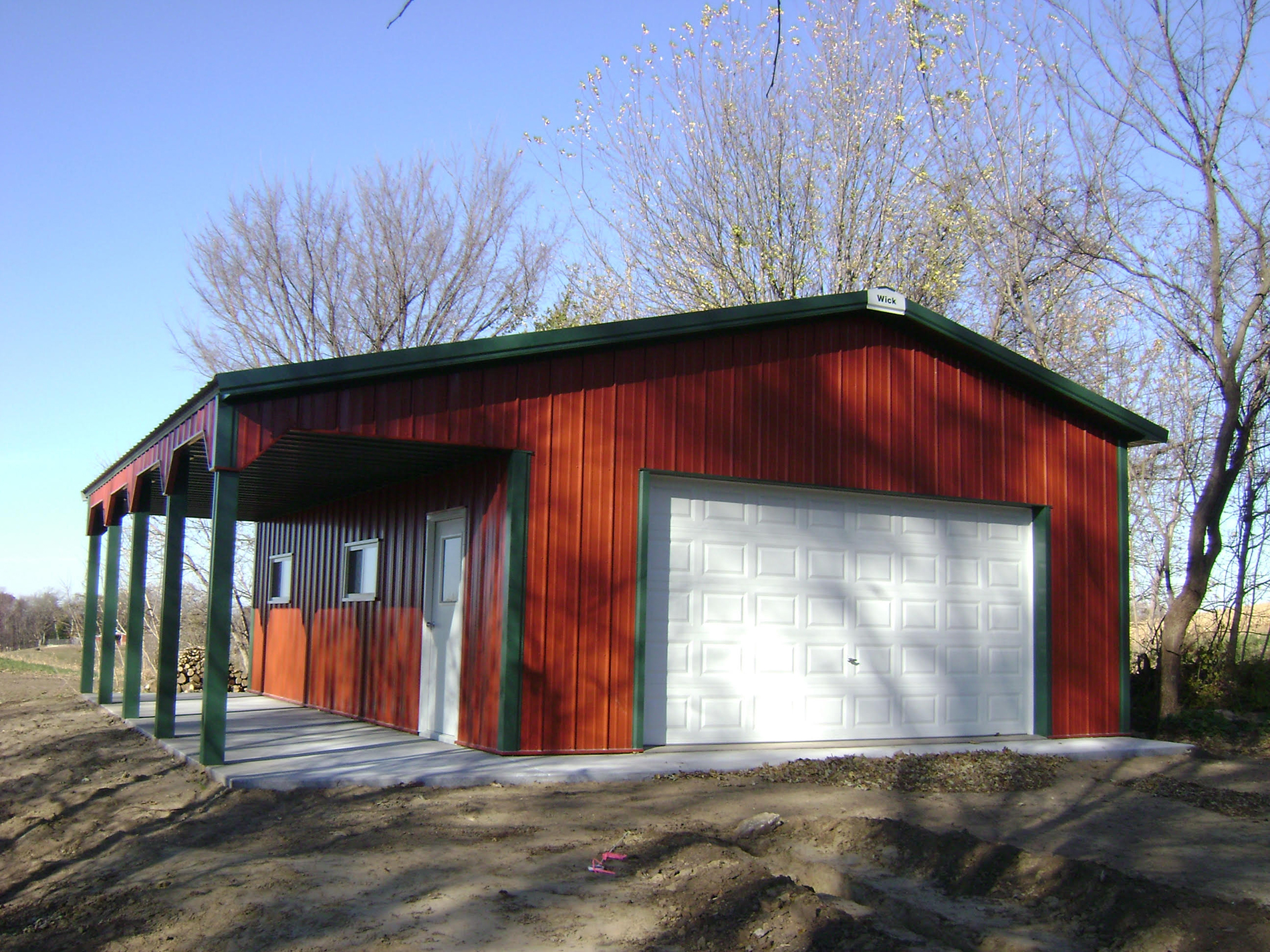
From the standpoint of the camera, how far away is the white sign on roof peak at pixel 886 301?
10172 mm

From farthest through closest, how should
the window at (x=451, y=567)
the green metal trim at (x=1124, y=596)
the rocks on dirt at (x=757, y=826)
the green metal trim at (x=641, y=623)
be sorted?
the green metal trim at (x=1124, y=596) → the window at (x=451, y=567) → the green metal trim at (x=641, y=623) → the rocks on dirt at (x=757, y=826)

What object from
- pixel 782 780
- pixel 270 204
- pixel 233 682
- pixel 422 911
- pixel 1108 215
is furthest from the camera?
pixel 270 204

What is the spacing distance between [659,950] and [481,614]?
5006 millimetres

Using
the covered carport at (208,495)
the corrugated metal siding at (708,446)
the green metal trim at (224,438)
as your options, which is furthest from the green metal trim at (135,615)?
the green metal trim at (224,438)

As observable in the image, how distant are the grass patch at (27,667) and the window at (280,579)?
7.14m

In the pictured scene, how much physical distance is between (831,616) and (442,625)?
3.52 m

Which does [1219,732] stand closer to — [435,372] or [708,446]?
[708,446]

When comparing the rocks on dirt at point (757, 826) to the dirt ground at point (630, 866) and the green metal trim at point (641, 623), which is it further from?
the green metal trim at point (641, 623)

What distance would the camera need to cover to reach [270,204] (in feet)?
81.3

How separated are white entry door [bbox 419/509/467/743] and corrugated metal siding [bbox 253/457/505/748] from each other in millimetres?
151

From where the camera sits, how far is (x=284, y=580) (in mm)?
15430

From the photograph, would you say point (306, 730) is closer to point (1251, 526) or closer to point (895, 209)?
point (1251, 526)

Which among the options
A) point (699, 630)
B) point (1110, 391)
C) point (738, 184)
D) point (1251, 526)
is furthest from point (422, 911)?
point (1110, 391)

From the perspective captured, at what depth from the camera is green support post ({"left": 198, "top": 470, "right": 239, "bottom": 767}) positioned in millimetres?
7826
